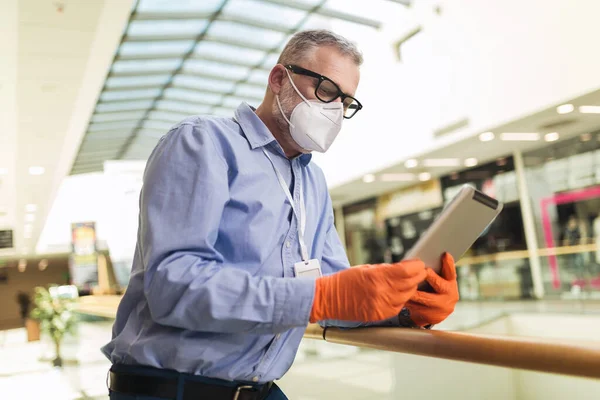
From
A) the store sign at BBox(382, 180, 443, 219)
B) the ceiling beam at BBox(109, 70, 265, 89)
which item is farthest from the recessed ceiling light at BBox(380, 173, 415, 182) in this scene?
the ceiling beam at BBox(109, 70, 265, 89)

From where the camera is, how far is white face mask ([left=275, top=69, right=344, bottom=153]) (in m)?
1.53

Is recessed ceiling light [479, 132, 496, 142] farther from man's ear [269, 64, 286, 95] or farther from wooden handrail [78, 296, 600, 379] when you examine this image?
wooden handrail [78, 296, 600, 379]

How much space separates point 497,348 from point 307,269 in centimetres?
50

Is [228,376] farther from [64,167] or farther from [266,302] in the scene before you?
[64,167]

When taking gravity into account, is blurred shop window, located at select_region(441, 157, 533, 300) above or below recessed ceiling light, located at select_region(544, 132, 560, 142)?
below

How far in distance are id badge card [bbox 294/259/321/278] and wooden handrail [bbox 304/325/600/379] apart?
211 millimetres

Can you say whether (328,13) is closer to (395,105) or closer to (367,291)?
A: (395,105)

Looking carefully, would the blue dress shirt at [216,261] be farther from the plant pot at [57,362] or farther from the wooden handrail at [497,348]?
the plant pot at [57,362]

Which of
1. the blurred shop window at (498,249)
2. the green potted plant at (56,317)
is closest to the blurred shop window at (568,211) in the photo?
the blurred shop window at (498,249)

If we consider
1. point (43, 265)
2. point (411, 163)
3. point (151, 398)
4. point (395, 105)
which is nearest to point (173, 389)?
point (151, 398)

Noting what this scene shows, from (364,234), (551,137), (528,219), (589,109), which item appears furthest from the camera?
(364,234)

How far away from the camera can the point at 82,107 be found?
8.36 metres

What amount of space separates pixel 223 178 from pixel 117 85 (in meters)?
13.7

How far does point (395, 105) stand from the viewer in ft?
41.7
